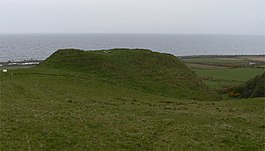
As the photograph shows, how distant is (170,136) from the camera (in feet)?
56.6

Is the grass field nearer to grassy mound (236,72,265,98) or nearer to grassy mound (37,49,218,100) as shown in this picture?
grassy mound (37,49,218,100)

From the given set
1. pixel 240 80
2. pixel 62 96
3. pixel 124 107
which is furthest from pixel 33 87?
pixel 240 80

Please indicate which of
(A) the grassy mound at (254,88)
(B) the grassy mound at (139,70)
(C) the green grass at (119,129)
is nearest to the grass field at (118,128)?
(C) the green grass at (119,129)

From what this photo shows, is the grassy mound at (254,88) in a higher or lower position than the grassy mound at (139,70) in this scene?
lower

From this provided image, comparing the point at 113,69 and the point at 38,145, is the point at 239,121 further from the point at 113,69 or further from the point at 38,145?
the point at 113,69

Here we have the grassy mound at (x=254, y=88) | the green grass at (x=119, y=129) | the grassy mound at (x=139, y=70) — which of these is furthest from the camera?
the grassy mound at (x=254, y=88)

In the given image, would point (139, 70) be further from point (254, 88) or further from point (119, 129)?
point (119, 129)

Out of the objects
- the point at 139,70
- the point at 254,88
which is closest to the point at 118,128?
the point at 139,70

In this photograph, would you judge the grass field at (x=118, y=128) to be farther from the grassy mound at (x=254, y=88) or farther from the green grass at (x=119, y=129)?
the grassy mound at (x=254, y=88)

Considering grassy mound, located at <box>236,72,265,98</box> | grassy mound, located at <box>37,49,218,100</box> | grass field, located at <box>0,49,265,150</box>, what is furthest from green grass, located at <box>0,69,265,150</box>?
grassy mound, located at <box>236,72,265,98</box>

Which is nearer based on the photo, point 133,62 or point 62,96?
point 62,96

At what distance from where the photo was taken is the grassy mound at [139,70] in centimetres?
4611

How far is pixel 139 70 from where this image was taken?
5206 cm

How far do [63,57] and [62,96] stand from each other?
24.6m
